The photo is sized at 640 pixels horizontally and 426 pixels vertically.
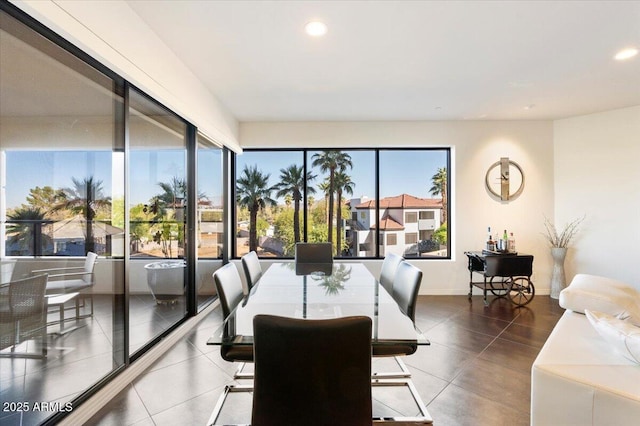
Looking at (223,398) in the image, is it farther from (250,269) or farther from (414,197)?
(414,197)

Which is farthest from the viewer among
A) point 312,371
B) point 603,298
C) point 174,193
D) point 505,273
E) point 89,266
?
point 505,273

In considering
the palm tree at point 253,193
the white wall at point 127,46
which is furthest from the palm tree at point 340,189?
the white wall at point 127,46

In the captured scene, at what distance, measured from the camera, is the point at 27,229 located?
4.93 feet

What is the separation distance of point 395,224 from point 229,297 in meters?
3.53

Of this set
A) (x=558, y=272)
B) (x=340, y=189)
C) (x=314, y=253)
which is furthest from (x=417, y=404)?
(x=558, y=272)

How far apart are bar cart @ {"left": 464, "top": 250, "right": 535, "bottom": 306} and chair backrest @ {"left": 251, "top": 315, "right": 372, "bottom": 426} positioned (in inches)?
142

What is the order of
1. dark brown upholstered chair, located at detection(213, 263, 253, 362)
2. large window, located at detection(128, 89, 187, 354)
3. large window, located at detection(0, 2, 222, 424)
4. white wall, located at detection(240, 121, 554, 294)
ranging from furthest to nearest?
white wall, located at detection(240, 121, 554, 294)
large window, located at detection(128, 89, 187, 354)
dark brown upholstered chair, located at detection(213, 263, 253, 362)
large window, located at detection(0, 2, 222, 424)

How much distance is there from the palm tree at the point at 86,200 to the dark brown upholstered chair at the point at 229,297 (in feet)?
2.96

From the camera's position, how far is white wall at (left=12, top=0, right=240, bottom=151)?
151cm

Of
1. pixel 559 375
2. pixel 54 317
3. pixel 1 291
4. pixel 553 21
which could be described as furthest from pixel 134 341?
pixel 553 21

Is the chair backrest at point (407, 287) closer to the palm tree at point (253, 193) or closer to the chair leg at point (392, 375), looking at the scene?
the chair leg at point (392, 375)

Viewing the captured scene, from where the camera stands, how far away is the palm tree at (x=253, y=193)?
4.95 metres

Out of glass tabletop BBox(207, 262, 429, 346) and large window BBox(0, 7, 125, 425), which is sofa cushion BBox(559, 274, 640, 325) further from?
large window BBox(0, 7, 125, 425)

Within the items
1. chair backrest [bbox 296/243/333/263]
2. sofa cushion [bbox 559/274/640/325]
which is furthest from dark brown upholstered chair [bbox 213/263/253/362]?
sofa cushion [bbox 559/274/640/325]
